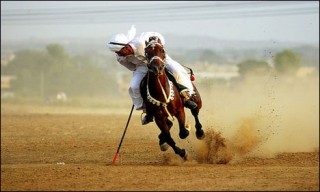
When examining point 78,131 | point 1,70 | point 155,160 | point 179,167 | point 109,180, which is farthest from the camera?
point 1,70

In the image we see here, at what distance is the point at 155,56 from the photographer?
17.3 meters

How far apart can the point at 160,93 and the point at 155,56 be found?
34.9 inches

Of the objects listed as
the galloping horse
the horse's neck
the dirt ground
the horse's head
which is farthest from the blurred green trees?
the horse's head

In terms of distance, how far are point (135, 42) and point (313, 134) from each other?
12.7 meters

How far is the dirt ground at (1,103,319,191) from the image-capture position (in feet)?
47.0

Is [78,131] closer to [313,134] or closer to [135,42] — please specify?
[313,134]

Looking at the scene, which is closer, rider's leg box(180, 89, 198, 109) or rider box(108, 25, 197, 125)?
rider box(108, 25, 197, 125)

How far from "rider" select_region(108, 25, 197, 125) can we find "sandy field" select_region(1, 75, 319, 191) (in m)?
1.42

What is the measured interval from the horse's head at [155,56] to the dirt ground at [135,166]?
1.98 metres

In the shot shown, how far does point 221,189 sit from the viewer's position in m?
13.6

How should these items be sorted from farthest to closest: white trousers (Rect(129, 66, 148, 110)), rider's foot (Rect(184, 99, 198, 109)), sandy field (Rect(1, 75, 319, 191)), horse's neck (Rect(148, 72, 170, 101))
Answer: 1. rider's foot (Rect(184, 99, 198, 109))
2. white trousers (Rect(129, 66, 148, 110))
3. horse's neck (Rect(148, 72, 170, 101))
4. sandy field (Rect(1, 75, 319, 191))

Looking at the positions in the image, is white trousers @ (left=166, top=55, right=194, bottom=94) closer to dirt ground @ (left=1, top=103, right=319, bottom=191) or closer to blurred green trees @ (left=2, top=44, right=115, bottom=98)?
dirt ground @ (left=1, top=103, right=319, bottom=191)

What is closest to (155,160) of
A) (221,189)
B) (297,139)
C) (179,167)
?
(179,167)

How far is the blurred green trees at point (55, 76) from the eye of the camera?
270 feet
